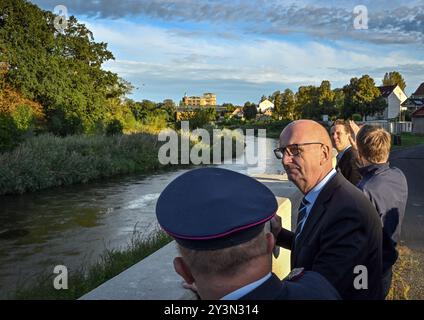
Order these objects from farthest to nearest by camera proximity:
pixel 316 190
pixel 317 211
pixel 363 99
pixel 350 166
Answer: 1. pixel 363 99
2. pixel 350 166
3. pixel 316 190
4. pixel 317 211

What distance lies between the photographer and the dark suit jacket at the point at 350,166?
4.41m

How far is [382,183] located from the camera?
126 inches

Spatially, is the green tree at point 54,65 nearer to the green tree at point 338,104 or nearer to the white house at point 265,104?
the green tree at point 338,104

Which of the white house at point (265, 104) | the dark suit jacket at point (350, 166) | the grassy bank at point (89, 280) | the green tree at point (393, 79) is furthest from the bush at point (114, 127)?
the white house at point (265, 104)

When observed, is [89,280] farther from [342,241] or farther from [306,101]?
[306,101]

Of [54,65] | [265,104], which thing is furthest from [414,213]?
[265,104]

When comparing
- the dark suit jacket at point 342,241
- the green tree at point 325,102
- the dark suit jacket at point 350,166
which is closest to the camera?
the dark suit jacket at point 342,241

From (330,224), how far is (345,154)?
2.72 metres

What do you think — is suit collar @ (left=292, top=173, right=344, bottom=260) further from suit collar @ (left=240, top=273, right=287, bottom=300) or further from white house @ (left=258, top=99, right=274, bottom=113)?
white house @ (left=258, top=99, right=274, bottom=113)

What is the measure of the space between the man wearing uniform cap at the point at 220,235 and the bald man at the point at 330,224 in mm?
697
